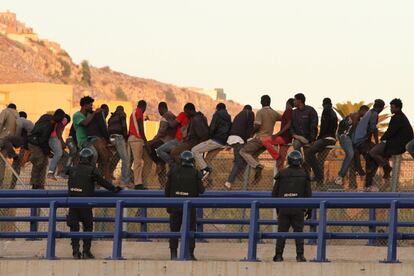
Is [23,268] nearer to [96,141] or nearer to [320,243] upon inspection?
[320,243]

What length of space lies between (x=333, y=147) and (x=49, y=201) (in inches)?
269

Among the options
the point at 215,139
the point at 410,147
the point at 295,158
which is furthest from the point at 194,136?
the point at 295,158

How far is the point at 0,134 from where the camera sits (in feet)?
94.6

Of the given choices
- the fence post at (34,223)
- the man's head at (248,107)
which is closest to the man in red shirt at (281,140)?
the man's head at (248,107)

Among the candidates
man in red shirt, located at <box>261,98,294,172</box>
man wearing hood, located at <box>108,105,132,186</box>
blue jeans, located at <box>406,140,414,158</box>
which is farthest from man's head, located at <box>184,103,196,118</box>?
blue jeans, located at <box>406,140,414,158</box>

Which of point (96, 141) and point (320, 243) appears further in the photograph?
point (96, 141)

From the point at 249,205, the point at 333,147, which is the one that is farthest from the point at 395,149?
the point at 249,205

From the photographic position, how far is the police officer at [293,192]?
797 inches

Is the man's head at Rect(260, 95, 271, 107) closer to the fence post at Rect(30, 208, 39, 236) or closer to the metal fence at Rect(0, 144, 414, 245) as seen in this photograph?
the metal fence at Rect(0, 144, 414, 245)

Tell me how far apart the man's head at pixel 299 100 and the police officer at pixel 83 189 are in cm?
529

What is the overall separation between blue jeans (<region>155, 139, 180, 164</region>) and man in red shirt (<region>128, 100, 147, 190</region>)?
1.26ft

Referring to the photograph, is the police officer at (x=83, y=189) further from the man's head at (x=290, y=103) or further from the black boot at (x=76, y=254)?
the man's head at (x=290, y=103)

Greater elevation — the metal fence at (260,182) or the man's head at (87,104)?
the man's head at (87,104)

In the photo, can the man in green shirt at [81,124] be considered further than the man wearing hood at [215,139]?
Yes
